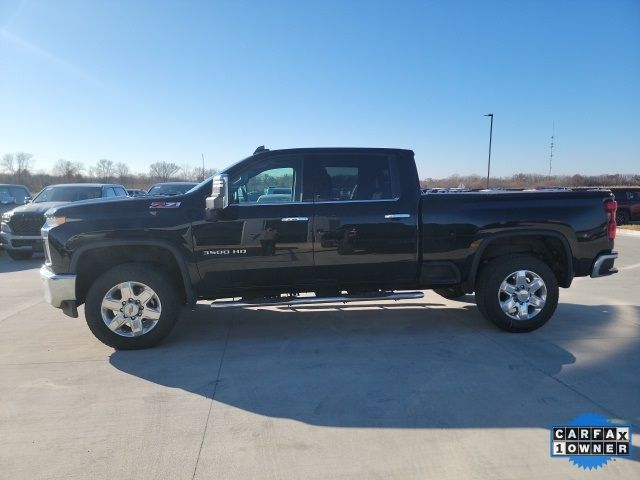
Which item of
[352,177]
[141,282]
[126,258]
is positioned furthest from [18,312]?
[352,177]

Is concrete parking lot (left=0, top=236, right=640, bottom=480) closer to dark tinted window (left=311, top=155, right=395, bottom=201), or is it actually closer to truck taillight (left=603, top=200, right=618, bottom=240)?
truck taillight (left=603, top=200, right=618, bottom=240)

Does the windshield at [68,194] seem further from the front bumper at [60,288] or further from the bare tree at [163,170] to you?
the bare tree at [163,170]

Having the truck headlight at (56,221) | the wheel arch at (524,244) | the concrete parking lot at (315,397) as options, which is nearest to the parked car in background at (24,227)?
the concrete parking lot at (315,397)

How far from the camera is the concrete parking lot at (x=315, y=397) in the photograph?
2648 mm

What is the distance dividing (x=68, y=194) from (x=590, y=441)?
39.7ft

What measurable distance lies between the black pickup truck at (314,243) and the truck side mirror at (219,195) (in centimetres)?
1

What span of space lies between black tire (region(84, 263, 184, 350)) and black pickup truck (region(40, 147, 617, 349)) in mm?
11

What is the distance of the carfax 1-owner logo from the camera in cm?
267

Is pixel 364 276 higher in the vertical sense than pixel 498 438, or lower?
higher

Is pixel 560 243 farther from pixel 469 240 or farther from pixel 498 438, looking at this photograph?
pixel 498 438

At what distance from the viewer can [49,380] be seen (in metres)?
3.83

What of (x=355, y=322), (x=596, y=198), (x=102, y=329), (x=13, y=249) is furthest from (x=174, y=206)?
(x=13, y=249)

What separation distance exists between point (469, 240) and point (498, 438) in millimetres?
2377

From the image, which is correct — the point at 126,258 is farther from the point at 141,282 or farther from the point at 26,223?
the point at 26,223
